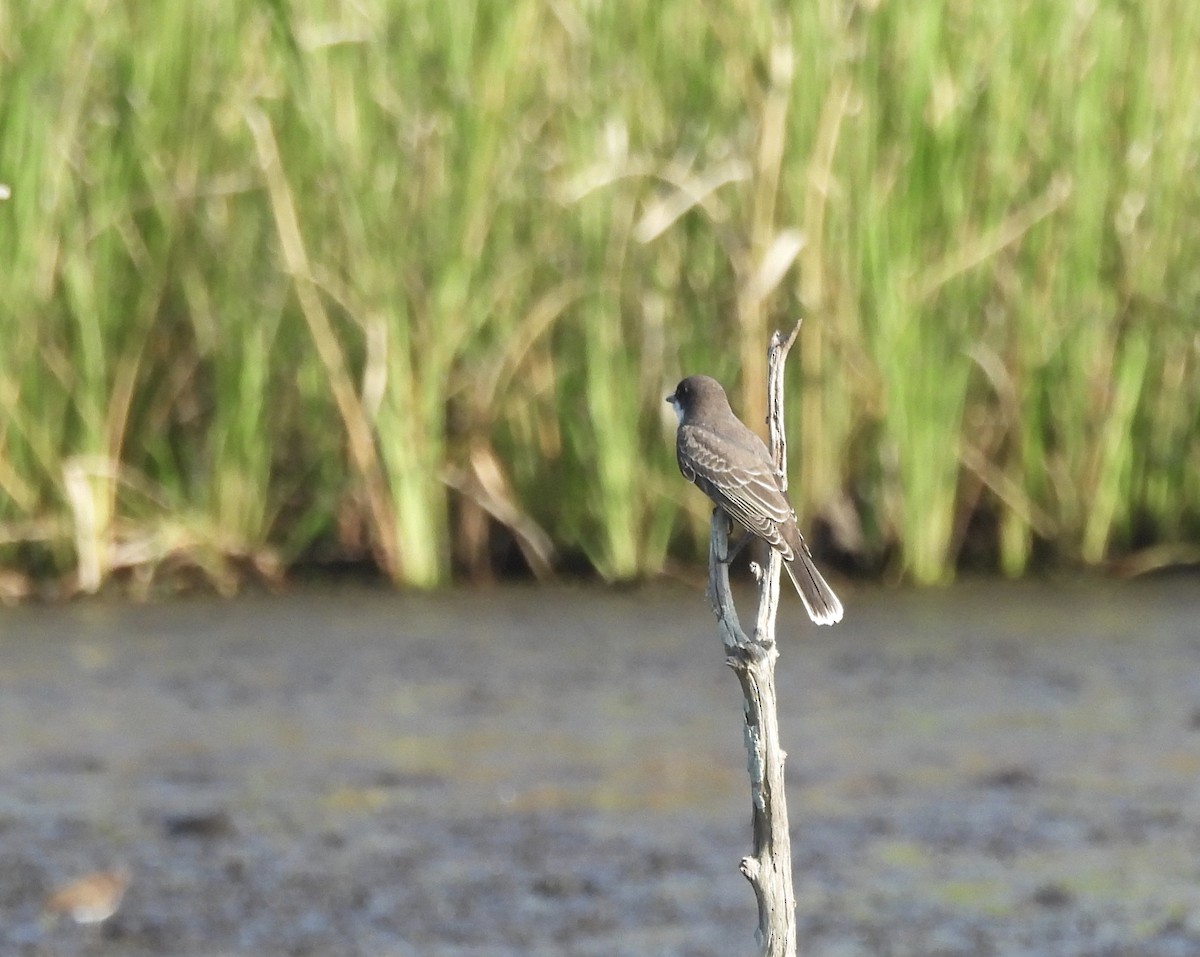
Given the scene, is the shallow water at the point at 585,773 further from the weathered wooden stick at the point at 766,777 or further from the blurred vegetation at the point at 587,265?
the weathered wooden stick at the point at 766,777

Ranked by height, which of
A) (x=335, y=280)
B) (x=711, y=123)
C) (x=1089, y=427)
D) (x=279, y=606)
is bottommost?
(x=279, y=606)

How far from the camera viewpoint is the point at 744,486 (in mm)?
3006

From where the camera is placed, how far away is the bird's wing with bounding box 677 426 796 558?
2.97 meters

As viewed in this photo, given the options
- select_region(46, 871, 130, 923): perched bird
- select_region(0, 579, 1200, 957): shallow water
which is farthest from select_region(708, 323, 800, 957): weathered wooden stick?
select_region(46, 871, 130, 923): perched bird

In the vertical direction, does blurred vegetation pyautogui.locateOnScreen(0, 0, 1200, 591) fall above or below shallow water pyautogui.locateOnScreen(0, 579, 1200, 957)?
above

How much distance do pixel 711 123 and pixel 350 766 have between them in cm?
206

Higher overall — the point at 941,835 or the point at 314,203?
the point at 314,203

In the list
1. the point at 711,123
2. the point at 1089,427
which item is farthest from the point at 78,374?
the point at 1089,427

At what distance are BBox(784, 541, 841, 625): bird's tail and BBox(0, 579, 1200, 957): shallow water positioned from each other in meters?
1.40

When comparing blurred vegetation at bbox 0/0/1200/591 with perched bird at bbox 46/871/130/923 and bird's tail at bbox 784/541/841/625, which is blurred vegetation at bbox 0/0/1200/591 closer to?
perched bird at bbox 46/871/130/923

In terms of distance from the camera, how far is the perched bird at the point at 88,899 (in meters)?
4.54

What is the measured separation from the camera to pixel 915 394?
6402 millimetres

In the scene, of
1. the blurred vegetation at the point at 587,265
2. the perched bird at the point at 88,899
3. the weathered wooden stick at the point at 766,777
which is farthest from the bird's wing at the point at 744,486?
the blurred vegetation at the point at 587,265

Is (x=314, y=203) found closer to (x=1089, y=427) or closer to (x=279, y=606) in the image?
(x=279, y=606)
